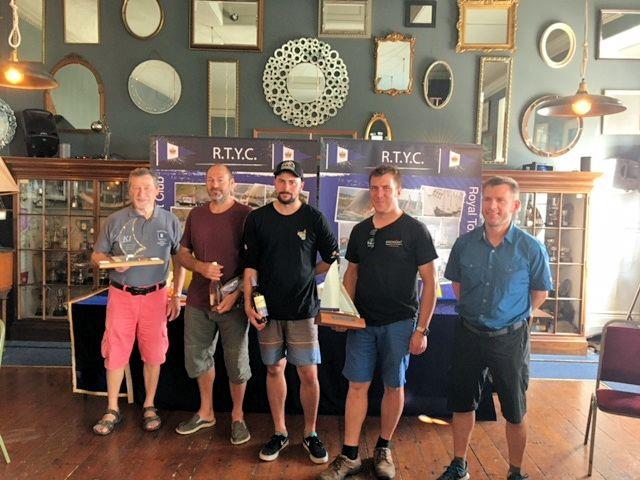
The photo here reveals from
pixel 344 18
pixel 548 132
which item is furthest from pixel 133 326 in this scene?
pixel 548 132

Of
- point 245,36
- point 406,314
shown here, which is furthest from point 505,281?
point 245,36

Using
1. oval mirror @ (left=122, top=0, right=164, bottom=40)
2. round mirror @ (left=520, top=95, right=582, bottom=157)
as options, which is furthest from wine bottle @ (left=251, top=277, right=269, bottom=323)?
round mirror @ (left=520, top=95, right=582, bottom=157)

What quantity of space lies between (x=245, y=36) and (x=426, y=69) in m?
1.88

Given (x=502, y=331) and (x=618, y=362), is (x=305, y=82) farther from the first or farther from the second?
(x=618, y=362)

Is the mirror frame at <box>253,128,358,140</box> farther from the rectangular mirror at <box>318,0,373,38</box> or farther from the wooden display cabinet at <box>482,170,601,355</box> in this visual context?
the wooden display cabinet at <box>482,170,601,355</box>

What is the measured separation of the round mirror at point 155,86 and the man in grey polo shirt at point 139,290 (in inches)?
98.1

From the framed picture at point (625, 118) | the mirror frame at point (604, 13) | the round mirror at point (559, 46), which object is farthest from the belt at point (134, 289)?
the mirror frame at point (604, 13)

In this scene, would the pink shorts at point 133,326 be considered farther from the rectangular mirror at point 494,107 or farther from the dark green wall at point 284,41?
the rectangular mirror at point 494,107

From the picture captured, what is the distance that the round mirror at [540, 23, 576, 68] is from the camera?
17.2ft

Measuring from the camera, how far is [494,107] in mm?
5258

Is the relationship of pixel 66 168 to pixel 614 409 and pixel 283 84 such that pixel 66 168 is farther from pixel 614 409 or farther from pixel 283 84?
pixel 614 409

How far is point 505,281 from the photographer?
230 centimetres

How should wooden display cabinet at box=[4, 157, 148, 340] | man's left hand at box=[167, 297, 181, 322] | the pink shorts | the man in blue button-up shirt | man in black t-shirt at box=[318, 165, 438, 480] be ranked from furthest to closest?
wooden display cabinet at box=[4, 157, 148, 340]
man's left hand at box=[167, 297, 181, 322]
the pink shorts
man in black t-shirt at box=[318, 165, 438, 480]
the man in blue button-up shirt

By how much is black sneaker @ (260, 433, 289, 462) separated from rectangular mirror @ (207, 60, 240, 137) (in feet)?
10.8
